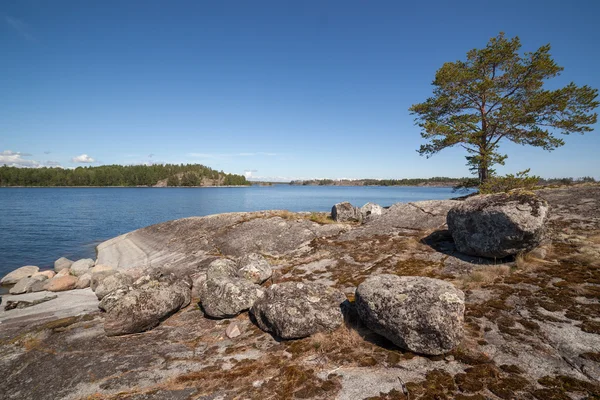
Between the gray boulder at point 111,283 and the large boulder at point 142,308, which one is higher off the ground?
the large boulder at point 142,308

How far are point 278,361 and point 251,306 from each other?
3334mm

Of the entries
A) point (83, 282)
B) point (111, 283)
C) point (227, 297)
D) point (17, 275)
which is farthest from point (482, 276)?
point (17, 275)

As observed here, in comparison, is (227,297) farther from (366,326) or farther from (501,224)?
(501,224)

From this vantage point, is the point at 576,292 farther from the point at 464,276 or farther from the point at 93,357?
the point at 93,357

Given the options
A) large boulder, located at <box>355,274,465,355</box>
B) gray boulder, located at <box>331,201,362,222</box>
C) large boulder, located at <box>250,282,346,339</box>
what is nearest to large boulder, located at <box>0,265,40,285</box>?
large boulder, located at <box>250,282,346,339</box>

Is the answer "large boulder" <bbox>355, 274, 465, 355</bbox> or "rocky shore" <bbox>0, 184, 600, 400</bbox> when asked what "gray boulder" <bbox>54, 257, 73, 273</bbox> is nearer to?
"rocky shore" <bbox>0, 184, 600, 400</bbox>

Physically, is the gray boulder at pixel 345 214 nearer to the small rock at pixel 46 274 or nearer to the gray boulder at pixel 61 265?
the small rock at pixel 46 274

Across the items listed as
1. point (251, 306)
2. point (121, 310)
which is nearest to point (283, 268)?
point (251, 306)

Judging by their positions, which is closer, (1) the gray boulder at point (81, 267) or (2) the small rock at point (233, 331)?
(2) the small rock at point (233, 331)

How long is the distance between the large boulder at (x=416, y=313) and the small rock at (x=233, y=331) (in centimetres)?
421

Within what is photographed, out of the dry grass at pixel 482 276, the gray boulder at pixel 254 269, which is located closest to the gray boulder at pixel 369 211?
the gray boulder at pixel 254 269

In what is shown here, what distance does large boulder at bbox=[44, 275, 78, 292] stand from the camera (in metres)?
19.5

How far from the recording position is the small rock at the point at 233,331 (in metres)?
8.93

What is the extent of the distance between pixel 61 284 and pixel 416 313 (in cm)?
2440
